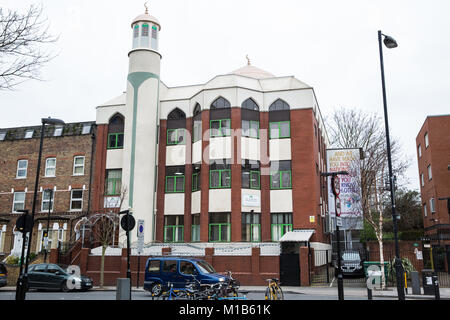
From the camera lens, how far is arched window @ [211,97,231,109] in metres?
31.2

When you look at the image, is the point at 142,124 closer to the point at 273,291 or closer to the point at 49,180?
the point at 49,180

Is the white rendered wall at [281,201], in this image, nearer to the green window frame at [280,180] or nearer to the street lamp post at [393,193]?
the green window frame at [280,180]

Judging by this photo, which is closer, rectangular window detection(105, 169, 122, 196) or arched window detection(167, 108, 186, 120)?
rectangular window detection(105, 169, 122, 196)

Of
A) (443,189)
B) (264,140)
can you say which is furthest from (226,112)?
(443,189)

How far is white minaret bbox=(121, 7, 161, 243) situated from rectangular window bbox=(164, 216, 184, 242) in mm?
1127

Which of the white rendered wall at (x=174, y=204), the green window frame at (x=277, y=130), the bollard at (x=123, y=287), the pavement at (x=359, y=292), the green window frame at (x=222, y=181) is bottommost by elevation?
the pavement at (x=359, y=292)

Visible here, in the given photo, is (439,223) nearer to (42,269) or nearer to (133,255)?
(133,255)

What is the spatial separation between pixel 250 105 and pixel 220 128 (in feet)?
9.82

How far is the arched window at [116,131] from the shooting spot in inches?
1345

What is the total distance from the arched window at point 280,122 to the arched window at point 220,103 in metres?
3.36

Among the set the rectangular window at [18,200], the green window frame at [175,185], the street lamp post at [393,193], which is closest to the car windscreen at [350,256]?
the street lamp post at [393,193]

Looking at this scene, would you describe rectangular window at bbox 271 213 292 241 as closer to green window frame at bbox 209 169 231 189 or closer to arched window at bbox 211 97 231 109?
green window frame at bbox 209 169 231 189

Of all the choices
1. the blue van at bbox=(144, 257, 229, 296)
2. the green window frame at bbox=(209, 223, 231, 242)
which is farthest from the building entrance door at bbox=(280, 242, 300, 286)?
the blue van at bbox=(144, 257, 229, 296)

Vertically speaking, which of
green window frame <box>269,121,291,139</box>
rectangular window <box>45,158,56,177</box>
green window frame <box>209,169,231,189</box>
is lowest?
green window frame <box>209,169,231,189</box>
